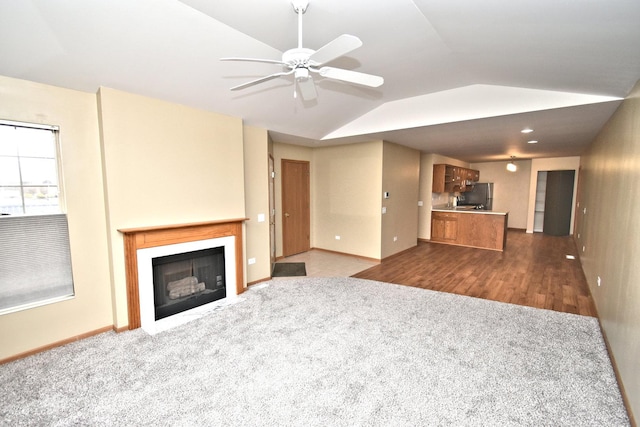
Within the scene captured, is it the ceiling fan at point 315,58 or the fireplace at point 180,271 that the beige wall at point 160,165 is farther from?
the ceiling fan at point 315,58

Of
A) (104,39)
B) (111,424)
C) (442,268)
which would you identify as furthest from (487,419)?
(104,39)

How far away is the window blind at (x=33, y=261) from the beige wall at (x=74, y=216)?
8 centimetres

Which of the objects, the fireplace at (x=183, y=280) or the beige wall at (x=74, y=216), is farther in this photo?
the fireplace at (x=183, y=280)

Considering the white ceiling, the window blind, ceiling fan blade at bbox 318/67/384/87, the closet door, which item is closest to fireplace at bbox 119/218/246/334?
the window blind

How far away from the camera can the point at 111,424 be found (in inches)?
71.6

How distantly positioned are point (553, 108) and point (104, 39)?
463cm

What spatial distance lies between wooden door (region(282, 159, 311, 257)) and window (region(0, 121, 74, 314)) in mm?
3891

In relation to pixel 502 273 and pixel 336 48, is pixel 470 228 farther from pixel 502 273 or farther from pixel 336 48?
pixel 336 48

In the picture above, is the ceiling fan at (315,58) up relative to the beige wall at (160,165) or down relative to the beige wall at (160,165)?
up

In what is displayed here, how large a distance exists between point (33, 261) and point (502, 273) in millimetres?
6515

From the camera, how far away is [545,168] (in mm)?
8703

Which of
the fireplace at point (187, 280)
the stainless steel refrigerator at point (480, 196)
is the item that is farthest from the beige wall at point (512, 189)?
the fireplace at point (187, 280)

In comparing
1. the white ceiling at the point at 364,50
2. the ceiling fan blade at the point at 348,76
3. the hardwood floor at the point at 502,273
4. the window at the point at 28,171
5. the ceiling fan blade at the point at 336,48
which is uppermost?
the white ceiling at the point at 364,50

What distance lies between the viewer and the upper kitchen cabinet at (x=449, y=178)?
7578 millimetres
